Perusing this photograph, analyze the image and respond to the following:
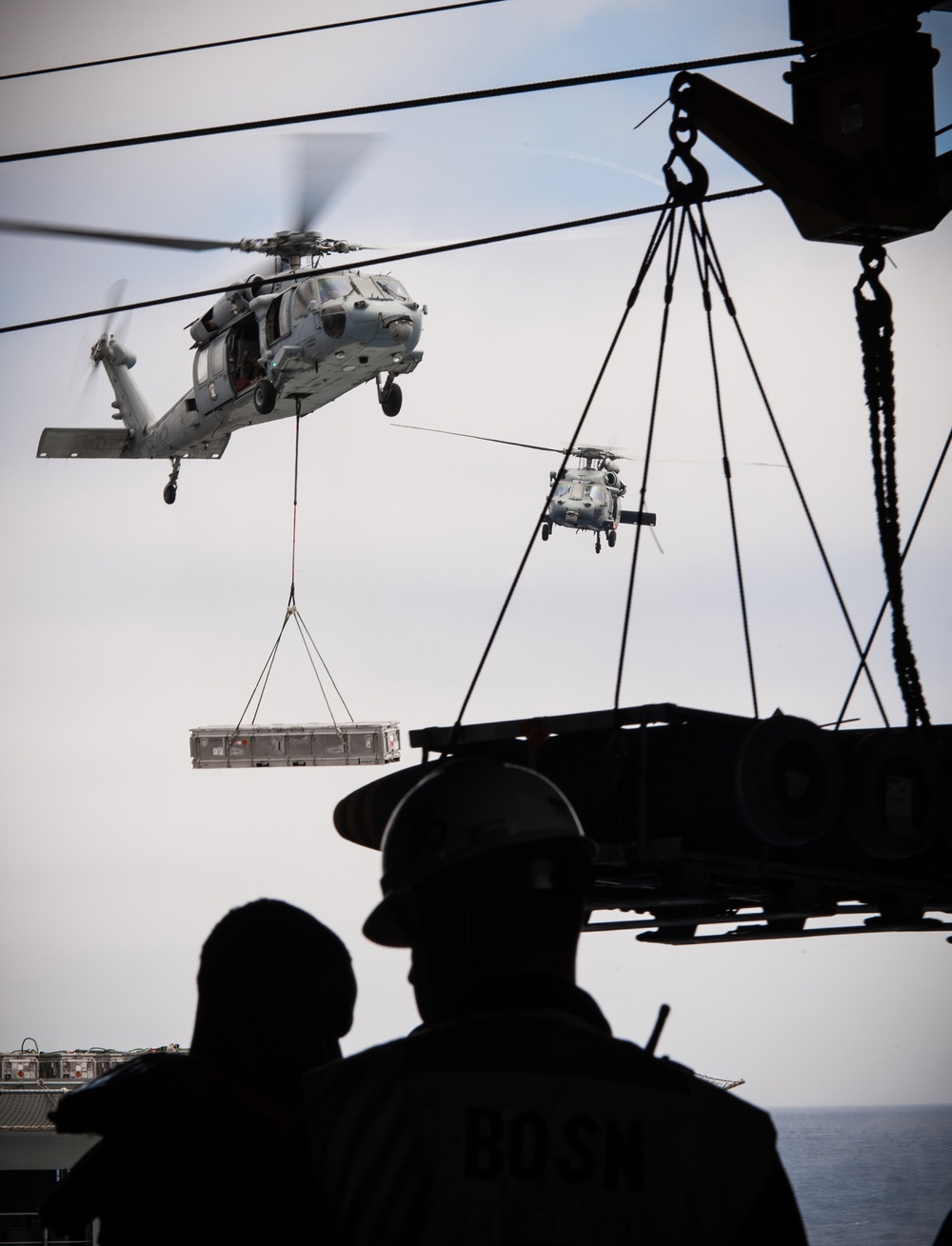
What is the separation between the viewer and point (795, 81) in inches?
228

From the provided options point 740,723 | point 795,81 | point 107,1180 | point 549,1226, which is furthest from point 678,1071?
point 795,81

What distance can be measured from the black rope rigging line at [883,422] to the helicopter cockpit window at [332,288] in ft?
53.1

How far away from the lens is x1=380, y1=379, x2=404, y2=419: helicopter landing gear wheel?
23312 millimetres

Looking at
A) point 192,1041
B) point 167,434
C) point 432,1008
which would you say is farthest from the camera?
point 167,434

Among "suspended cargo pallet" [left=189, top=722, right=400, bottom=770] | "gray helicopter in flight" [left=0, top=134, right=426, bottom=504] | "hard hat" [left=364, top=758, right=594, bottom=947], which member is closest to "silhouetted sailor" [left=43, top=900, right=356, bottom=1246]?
"hard hat" [left=364, top=758, right=594, bottom=947]

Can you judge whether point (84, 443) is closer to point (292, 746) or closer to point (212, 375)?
point (212, 375)

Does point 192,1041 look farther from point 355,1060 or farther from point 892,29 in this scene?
point 892,29

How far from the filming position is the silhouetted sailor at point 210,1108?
2566mm

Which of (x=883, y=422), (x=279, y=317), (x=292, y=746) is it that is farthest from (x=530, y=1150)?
(x=292, y=746)

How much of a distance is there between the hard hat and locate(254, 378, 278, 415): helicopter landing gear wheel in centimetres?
2070

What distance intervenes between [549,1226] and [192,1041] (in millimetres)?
1124

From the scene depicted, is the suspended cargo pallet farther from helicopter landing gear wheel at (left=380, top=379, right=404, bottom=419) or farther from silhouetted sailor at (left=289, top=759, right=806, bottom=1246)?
silhouetted sailor at (left=289, top=759, right=806, bottom=1246)

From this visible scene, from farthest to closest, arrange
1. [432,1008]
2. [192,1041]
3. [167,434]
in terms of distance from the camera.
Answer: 1. [167,434]
2. [192,1041]
3. [432,1008]

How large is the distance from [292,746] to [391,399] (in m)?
17.0
